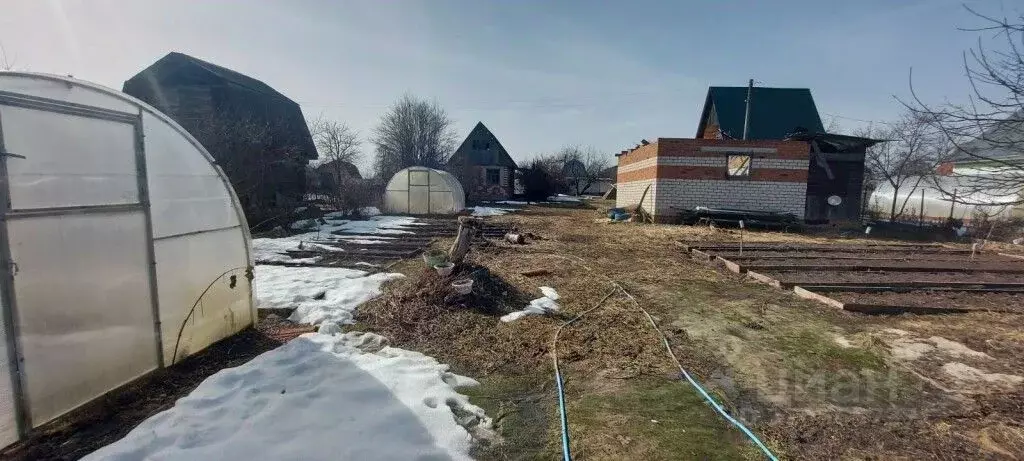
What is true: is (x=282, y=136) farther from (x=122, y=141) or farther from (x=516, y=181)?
(x=516, y=181)

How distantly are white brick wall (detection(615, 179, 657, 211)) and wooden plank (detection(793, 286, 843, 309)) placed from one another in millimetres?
11607

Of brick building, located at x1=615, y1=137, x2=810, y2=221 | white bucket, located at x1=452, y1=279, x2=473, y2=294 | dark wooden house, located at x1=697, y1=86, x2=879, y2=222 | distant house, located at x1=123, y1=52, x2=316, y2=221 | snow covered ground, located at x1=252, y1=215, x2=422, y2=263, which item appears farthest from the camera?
dark wooden house, located at x1=697, y1=86, x2=879, y2=222

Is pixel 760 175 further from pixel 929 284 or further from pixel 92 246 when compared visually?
pixel 92 246

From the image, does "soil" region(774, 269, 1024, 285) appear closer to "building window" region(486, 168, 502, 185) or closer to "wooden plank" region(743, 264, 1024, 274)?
"wooden plank" region(743, 264, 1024, 274)

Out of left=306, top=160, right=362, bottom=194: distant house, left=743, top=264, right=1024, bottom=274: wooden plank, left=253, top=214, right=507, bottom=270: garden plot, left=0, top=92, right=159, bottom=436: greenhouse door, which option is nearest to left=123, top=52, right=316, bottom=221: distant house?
left=306, top=160, right=362, bottom=194: distant house

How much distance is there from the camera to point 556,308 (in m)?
6.46

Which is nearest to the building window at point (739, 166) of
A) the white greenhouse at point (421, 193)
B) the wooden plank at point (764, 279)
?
the wooden plank at point (764, 279)

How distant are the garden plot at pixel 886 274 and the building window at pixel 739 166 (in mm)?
6305

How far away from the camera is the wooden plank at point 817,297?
21.5 feet

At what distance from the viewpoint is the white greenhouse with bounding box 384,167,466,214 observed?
935 inches

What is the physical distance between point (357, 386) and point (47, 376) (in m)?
2.07

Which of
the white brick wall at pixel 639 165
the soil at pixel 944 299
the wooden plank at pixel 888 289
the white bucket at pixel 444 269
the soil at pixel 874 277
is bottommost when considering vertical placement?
the soil at pixel 944 299

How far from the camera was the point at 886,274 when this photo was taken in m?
8.73

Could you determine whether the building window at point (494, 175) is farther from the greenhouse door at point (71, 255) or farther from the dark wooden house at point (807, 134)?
the greenhouse door at point (71, 255)
